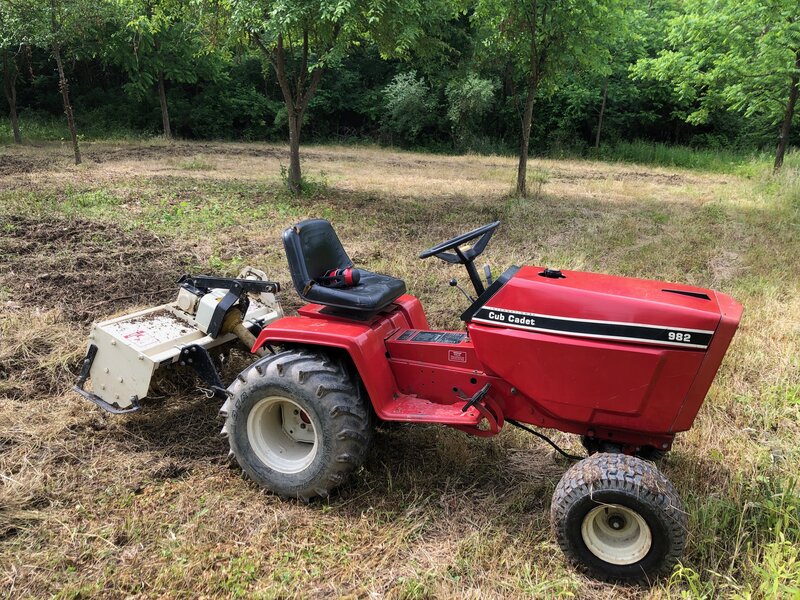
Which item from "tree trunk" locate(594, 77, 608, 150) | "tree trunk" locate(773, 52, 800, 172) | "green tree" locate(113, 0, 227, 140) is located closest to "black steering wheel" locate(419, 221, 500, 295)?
"tree trunk" locate(773, 52, 800, 172)

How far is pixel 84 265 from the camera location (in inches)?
239

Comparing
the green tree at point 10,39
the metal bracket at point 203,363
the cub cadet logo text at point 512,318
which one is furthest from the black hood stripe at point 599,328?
the green tree at point 10,39

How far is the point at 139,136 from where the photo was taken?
2259 centimetres

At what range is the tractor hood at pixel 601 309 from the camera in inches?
93.2

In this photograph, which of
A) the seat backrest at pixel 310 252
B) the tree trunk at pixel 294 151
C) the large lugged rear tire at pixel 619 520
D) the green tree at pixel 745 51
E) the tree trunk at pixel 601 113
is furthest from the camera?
the tree trunk at pixel 601 113

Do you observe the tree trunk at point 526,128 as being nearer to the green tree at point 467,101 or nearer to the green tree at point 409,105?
the green tree at point 467,101

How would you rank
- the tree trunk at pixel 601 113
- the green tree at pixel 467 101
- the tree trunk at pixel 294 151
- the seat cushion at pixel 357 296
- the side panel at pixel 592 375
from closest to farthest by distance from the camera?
the side panel at pixel 592 375
the seat cushion at pixel 357 296
the tree trunk at pixel 294 151
the green tree at pixel 467 101
the tree trunk at pixel 601 113

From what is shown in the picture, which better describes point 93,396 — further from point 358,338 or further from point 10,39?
point 10,39

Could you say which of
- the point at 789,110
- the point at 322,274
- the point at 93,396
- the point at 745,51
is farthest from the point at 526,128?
the point at 93,396

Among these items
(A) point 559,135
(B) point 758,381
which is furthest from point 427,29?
(A) point 559,135

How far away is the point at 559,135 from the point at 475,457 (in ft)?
78.8

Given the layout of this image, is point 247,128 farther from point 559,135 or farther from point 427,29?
point 427,29

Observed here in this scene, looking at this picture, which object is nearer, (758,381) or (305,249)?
(305,249)

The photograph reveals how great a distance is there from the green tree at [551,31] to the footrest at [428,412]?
8900 mm
